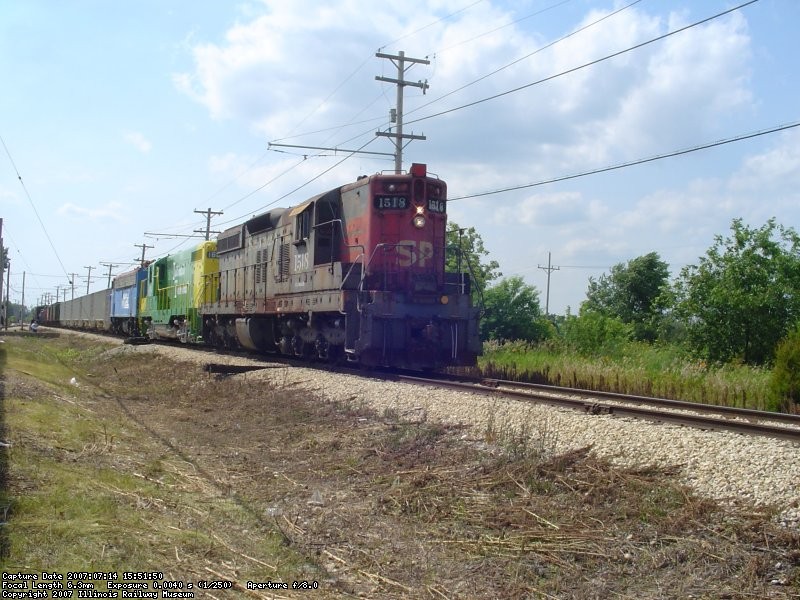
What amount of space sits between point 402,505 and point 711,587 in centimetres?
251

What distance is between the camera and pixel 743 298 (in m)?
22.3

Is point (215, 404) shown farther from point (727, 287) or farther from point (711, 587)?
point (727, 287)

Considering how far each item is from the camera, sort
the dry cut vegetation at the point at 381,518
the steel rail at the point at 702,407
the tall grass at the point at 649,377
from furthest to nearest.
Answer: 1. the tall grass at the point at 649,377
2. the steel rail at the point at 702,407
3. the dry cut vegetation at the point at 381,518

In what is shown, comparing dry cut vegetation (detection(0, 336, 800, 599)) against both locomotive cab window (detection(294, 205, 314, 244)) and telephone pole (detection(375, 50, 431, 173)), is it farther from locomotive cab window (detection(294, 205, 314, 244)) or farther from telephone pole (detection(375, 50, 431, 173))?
telephone pole (detection(375, 50, 431, 173))

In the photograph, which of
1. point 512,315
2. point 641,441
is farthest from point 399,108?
point 641,441

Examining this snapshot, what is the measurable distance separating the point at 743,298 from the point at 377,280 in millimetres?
13587

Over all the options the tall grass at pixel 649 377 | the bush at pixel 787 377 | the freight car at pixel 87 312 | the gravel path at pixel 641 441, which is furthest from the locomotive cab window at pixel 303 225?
the freight car at pixel 87 312

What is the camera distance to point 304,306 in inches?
625

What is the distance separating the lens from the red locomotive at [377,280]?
13844 mm

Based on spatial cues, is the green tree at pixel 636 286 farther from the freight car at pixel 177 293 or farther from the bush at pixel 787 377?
the bush at pixel 787 377

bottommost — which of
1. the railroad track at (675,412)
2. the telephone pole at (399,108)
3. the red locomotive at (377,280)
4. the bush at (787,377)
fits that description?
the railroad track at (675,412)

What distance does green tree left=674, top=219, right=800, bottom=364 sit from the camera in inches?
867

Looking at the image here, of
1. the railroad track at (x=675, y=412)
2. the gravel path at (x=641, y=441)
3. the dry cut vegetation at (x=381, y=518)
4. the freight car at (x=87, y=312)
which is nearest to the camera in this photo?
the dry cut vegetation at (x=381, y=518)

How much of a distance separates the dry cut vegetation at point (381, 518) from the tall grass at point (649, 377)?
5.50 metres
